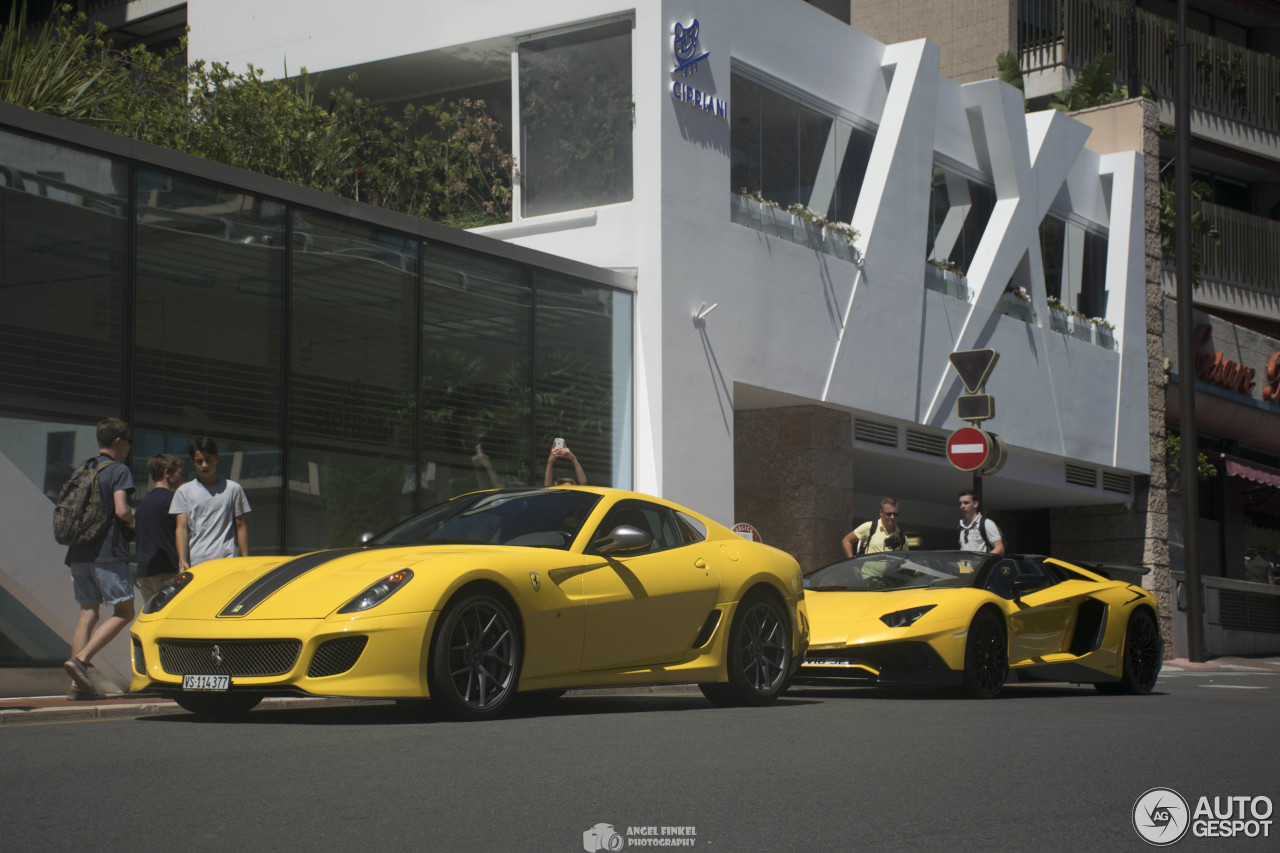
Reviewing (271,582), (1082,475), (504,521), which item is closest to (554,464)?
(504,521)

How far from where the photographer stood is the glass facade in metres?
11.0

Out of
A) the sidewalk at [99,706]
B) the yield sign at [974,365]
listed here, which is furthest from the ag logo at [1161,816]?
the yield sign at [974,365]

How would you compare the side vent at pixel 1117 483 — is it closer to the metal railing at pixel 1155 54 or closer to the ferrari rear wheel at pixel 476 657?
the metal railing at pixel 1155 54

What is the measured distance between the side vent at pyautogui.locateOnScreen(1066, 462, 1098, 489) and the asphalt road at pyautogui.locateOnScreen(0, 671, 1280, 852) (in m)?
17.8

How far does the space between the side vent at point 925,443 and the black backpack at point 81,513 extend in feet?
46.7

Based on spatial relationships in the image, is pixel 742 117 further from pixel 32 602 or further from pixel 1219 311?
pixel 1219 311

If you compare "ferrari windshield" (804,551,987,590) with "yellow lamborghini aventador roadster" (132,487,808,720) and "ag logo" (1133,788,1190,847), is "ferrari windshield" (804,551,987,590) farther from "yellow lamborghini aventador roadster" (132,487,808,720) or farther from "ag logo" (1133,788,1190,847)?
"ag logo" (1133,788,1190,847)

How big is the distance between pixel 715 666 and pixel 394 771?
12.2 ft

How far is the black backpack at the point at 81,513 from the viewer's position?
953cm

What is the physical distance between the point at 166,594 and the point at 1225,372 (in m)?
25.3

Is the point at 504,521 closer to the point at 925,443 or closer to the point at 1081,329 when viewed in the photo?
the point at 925,443

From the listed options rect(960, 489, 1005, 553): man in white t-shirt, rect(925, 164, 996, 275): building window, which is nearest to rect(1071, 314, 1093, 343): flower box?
rect(925, 164, 996, 275): building window

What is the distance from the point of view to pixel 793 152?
19.5 m

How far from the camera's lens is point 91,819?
15.1 feet
